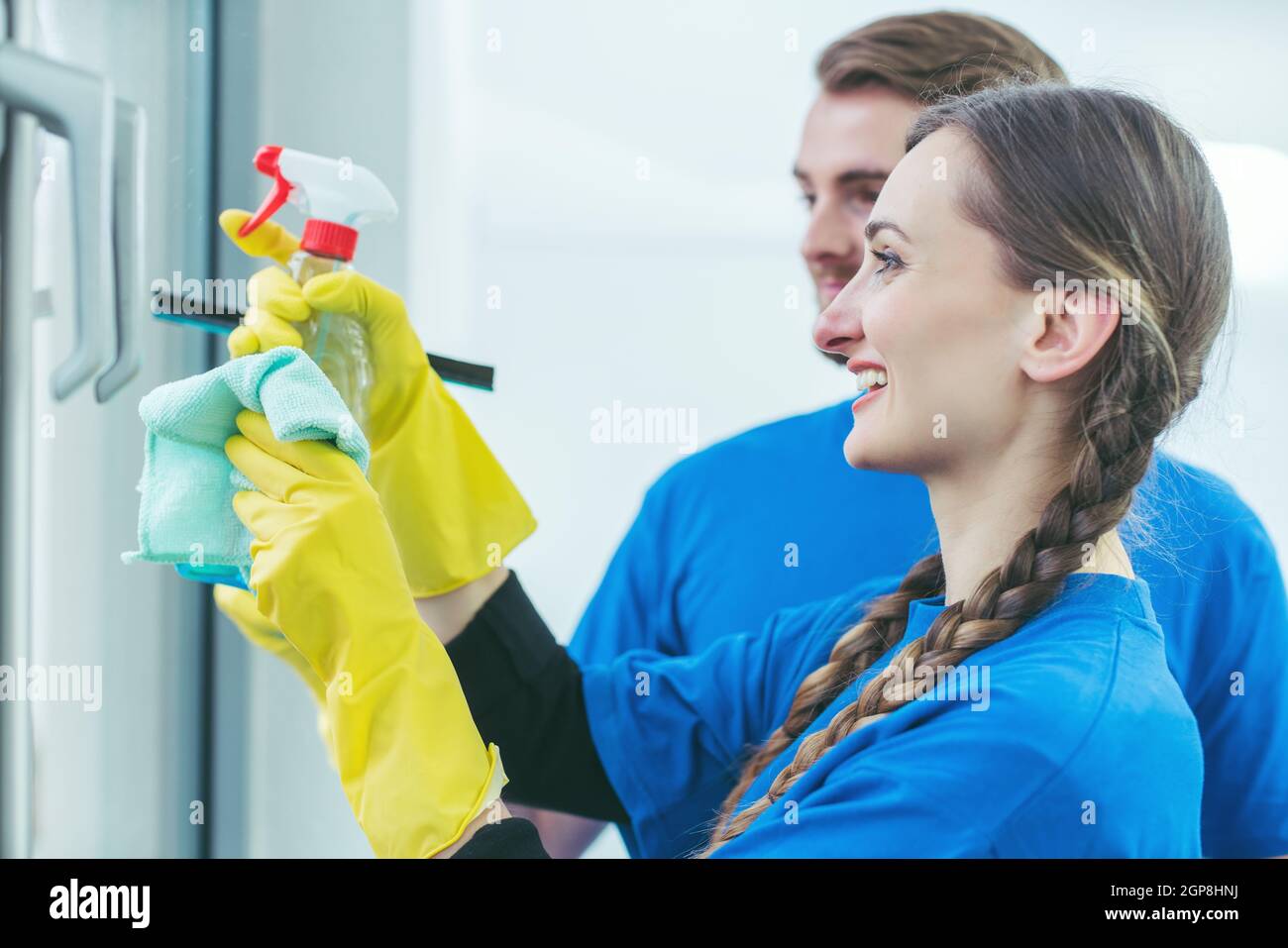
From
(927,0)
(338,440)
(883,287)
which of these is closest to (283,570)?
(338,440)

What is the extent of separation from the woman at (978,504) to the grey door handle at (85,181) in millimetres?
235

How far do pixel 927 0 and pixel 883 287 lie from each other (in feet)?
1.58

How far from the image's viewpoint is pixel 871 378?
0.84m

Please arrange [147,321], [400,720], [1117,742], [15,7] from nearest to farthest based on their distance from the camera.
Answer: [1117,742] < [400,720] < [15,7] < [147,321]

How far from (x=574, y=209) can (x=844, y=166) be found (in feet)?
0.91

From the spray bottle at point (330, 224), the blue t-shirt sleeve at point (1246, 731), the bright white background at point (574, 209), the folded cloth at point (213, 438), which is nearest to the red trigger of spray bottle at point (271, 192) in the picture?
the spray bottle at point (330, 224)

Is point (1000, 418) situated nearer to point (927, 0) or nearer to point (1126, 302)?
point (1126, 302)

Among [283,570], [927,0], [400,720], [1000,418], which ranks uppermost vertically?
[927,0]

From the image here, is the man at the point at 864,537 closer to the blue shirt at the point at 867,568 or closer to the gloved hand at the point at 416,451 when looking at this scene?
the blue shirt at the point at 867,568

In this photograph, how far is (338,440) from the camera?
2.50 ft

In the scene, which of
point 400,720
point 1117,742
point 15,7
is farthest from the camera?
point 15,7

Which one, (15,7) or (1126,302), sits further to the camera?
(15,7)

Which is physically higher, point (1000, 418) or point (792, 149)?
point (792, 149)

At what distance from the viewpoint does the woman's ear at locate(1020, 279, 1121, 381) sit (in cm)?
74
